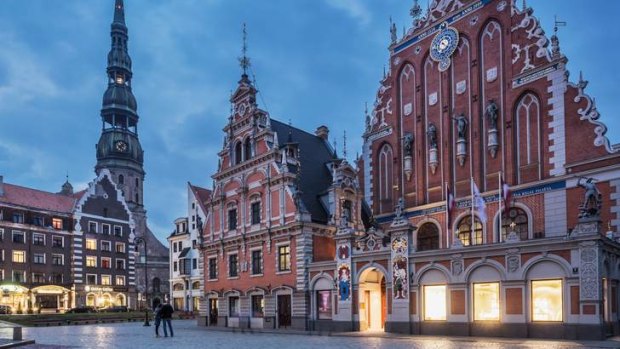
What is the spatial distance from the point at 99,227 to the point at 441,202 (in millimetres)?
55360

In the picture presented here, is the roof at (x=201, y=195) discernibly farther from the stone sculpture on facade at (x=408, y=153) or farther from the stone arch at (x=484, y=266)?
the stone arch at (x=484, y=266)

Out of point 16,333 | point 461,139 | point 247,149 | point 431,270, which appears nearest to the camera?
point 16,333

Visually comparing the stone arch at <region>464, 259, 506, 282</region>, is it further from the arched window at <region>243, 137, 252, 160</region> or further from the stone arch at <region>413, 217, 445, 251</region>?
the arched window at <region>243, 137, 252, 160</region>

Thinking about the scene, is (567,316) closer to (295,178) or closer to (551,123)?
(551,123)

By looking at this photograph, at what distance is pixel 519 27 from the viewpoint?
112 ft

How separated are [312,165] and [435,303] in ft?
52.5

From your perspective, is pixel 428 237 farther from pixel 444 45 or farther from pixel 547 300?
pixel 444 45

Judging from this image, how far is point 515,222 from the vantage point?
3256 centimetres

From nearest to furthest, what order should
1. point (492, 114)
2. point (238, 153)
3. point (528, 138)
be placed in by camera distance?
point (528, 138)
point (492, 114)
point (238, 153)

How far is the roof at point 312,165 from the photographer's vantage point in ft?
132

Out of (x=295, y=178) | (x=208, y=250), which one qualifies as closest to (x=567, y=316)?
(x=295, y=178)

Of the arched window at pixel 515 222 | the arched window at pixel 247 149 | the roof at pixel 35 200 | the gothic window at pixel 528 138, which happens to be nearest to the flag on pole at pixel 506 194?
the arched window at pixel 515 222

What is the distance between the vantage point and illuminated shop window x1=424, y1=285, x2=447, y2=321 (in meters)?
30.8

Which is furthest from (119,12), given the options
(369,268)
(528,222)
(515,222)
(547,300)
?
(547,300)
